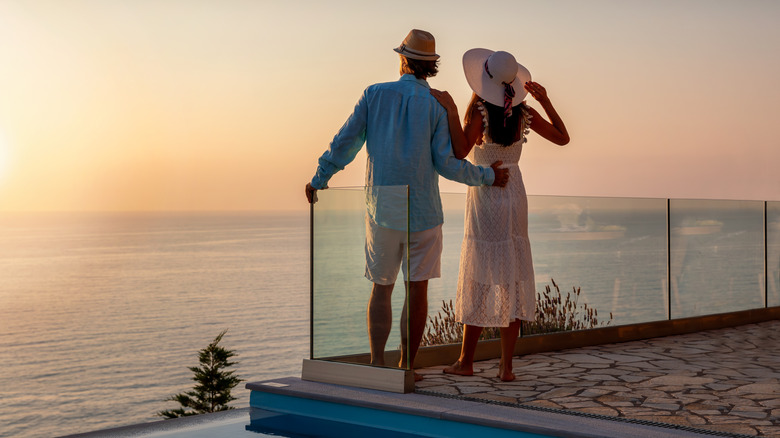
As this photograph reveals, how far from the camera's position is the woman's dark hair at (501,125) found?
442 centimetres

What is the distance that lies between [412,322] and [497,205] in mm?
714

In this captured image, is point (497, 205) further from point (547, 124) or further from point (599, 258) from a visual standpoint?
point (599, 258)

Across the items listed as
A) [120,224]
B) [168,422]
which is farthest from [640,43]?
[120,224]

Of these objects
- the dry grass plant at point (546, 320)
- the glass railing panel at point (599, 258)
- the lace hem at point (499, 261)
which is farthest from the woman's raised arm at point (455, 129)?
the glass railing panel at point (599, 258)

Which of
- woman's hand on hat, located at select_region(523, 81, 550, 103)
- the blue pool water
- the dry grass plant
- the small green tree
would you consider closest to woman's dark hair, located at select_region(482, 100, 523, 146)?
woman's hand on hat, located at select_region(523, 81, 550, 103)

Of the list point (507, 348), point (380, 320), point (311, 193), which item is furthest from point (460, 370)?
point (311, 193)

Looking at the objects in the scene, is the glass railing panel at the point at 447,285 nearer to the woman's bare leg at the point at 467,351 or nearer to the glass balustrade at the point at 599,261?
the glass balustrade at the point at 599,261

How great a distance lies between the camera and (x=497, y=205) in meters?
4.49

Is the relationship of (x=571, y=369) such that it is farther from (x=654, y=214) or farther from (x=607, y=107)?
(x=607, y=107)

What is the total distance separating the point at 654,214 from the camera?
675cm

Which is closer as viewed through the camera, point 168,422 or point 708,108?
point 168,422

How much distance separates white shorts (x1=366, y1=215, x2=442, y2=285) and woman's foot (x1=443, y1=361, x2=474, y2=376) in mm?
593

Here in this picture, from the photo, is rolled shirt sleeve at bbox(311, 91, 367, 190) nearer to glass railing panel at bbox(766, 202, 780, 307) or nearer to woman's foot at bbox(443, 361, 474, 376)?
woman's foot at bbox(443, 361, 474, 376)

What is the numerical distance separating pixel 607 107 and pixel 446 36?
15.4 ft
